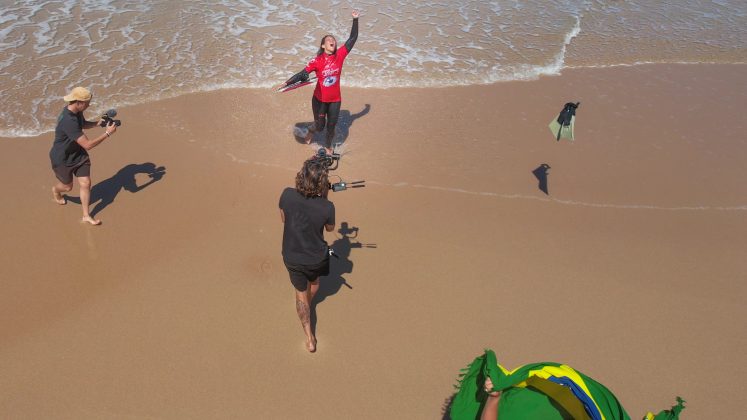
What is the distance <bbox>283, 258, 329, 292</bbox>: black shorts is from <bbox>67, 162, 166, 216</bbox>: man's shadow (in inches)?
105

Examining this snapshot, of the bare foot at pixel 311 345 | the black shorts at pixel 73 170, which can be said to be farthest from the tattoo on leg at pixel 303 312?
the black shorts at pixel 73 170

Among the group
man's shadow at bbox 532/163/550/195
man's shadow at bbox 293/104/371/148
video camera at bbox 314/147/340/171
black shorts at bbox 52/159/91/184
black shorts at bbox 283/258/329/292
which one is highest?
video camera at bbox 314/147/340/171

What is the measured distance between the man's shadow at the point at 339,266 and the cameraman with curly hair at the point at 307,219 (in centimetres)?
58

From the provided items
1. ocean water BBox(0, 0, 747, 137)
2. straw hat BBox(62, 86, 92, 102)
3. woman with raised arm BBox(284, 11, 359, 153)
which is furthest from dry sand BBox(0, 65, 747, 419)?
straw hat BBox(62, 86, 92, 102)

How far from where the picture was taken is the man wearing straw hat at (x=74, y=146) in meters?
4.74

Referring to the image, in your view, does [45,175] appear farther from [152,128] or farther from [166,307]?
[166,307]

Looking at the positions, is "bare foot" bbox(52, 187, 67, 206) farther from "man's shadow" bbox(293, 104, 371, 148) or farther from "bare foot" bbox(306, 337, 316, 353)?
"bare foot" bbox(306, 337, 316, 353)

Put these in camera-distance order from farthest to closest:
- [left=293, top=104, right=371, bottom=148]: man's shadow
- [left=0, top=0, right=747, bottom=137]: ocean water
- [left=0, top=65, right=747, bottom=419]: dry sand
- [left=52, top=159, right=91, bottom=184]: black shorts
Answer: [left=0, top=0, right=747, bottom=137]: ocean water → [left=293, top=104, right=371, bottom=148]: man's shadow → [left=52, top=159, right=91, bottom=184]: black shorts → [left=0, top=65, right=747, bottom=419]: dry sand

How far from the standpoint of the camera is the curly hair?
3.58 meters

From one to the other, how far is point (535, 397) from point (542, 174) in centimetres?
434

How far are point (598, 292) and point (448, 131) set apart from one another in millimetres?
3084

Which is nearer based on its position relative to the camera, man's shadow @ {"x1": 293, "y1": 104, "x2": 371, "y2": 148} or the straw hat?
the straw hat

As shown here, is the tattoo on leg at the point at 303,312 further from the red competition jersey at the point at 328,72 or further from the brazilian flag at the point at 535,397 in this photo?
the red competition jersey at the point at 328,72

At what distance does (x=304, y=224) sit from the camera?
12.1 ft
